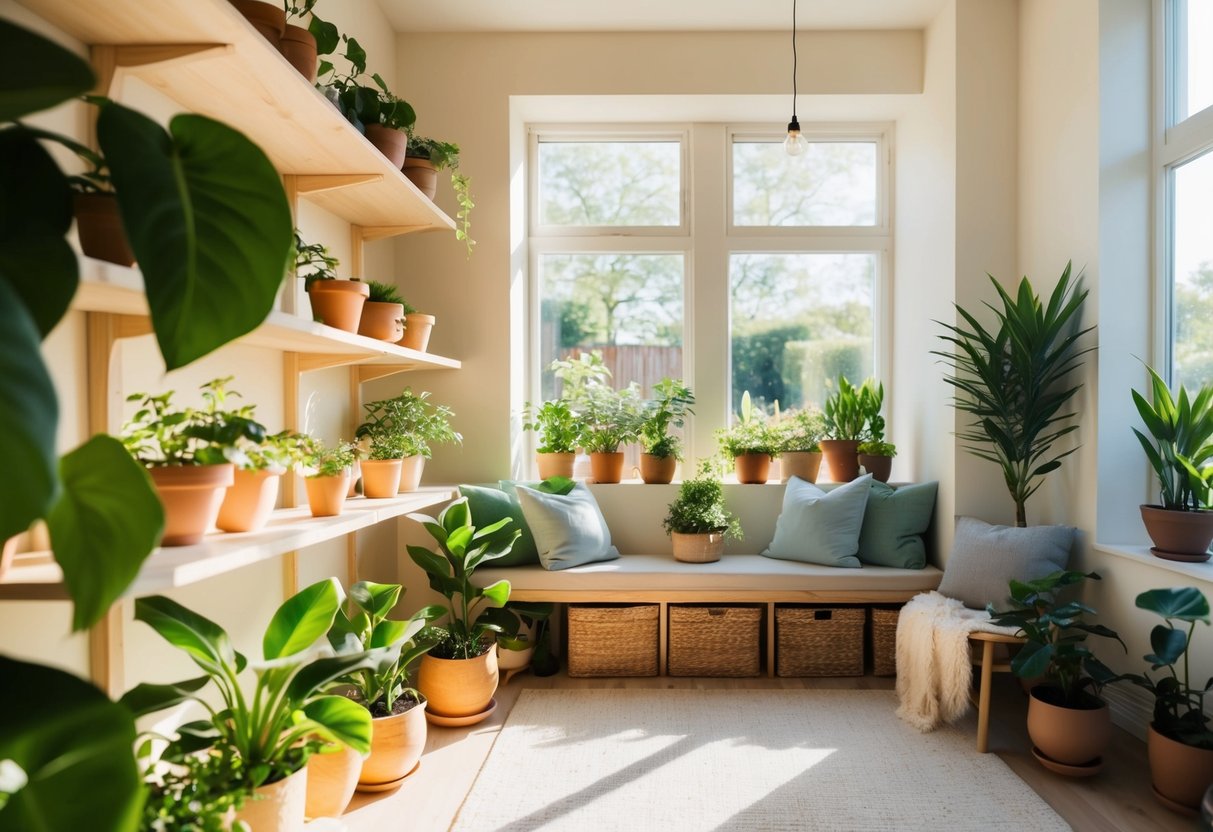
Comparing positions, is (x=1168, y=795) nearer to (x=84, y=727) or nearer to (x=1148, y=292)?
(x=1148, y=292)

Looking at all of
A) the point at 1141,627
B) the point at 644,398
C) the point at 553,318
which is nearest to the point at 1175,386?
the point at 1141,627

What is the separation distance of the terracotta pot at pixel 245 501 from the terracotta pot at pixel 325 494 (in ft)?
1.28

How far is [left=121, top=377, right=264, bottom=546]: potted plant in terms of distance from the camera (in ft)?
4.55

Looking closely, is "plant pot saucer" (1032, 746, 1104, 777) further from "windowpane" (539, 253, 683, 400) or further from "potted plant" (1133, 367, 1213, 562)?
"windowpane" (539, 253, 683, 400)

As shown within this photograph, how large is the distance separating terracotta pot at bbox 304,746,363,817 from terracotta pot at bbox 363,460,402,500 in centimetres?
93

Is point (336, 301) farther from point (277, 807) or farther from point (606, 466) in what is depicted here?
point (606, 466)

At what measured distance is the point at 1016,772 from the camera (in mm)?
2305

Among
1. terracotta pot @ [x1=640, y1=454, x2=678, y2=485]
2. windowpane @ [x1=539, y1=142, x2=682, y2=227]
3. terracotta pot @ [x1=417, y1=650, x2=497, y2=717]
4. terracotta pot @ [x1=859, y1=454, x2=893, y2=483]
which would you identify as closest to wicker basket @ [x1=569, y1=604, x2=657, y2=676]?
terracotta pot @ [x1=417, y1=650, x2=497, y2=717]

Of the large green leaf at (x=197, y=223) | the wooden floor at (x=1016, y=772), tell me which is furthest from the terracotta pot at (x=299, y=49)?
the wooden floor at (x=1016, y=772)

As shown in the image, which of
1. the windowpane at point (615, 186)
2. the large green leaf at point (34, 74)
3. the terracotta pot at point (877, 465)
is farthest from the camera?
the windowpane at point (615, 186)

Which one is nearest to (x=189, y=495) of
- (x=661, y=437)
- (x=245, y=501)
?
(x=245, y=501)

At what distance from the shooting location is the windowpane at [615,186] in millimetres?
3957

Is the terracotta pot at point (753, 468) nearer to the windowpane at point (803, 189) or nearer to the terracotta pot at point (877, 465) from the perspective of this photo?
the terracotta pot at point (877, 465)

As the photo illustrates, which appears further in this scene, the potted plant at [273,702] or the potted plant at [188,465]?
the potted plant at [273,702]
